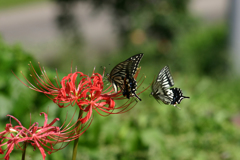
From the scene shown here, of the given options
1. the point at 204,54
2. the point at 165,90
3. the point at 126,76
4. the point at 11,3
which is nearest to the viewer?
the point at 126,76

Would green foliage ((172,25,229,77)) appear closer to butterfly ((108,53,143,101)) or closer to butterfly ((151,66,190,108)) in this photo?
butterfly ((151,66,190,108))

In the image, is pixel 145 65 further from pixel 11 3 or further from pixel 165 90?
pixel 11 3

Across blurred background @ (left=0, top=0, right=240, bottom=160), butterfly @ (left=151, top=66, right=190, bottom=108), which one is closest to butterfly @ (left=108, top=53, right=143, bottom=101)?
blurred background @ (left=0, top=0, right=240, bottom=160)

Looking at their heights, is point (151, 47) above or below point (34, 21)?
below

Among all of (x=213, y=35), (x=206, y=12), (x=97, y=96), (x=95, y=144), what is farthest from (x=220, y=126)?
(x=206, y=12)

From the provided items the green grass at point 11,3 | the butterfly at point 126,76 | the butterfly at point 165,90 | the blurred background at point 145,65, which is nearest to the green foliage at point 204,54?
the blurred background at point 145,65

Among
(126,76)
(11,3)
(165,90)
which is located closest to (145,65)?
(165,90)

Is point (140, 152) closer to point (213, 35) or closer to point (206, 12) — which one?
point (213, 35)
